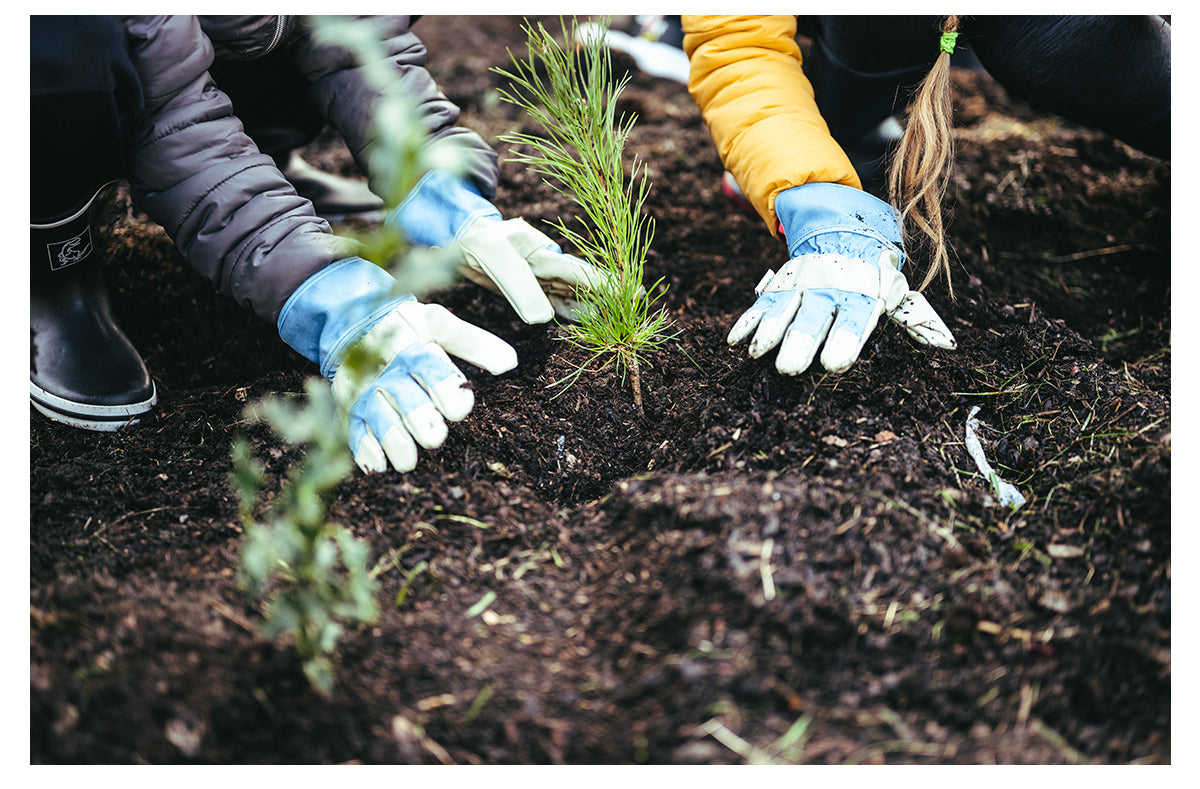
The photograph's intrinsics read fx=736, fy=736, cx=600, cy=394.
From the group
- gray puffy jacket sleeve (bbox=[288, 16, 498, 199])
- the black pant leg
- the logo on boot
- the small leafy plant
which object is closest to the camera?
the small leafy plant

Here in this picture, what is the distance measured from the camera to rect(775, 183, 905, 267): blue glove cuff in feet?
4.80

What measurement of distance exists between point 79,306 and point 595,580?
129cm

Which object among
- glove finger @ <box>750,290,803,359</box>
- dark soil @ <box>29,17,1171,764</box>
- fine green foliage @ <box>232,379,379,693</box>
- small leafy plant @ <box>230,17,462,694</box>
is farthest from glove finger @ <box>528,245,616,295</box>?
fine green foliage @ <box>232,379,379,693</box>

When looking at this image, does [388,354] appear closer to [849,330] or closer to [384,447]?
[384,447]

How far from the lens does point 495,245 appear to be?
1557mm

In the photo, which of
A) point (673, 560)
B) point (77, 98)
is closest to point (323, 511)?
point (673, 560)

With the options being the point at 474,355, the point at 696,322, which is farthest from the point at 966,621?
the point at 474,355

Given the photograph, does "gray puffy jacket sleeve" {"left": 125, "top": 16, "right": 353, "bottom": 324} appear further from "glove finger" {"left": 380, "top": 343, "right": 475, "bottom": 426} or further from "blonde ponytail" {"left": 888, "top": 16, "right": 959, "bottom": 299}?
"blonde ponytail" {"left": 888, "top": 16, "right": 959, "bottom": 299}

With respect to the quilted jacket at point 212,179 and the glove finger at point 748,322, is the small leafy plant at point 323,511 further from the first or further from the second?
the glove finger at point 748,322

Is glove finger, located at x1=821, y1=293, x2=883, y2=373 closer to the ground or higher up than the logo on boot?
higher up

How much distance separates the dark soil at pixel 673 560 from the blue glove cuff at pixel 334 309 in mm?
188

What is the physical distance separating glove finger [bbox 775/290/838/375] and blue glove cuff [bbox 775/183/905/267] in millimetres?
146
